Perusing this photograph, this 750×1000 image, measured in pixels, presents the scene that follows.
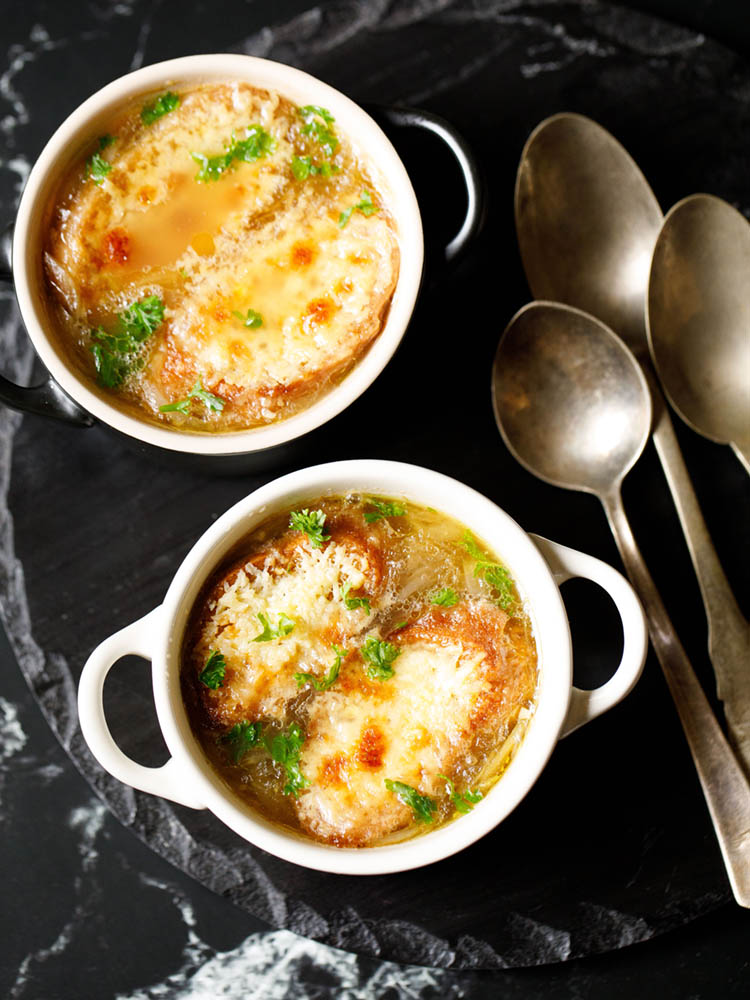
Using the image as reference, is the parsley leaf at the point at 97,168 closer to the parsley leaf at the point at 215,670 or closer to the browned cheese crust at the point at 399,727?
the parsley leaf at the point at 215,670

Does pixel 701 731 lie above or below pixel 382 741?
below

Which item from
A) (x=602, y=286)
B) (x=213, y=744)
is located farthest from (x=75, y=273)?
(x=602, y=286)

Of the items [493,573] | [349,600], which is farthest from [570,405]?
[349,600]

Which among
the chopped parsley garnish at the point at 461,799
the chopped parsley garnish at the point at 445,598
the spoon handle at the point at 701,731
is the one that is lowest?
the spoon handle at the point at 701,731

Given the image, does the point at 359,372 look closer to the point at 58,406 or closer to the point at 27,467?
the point at 58,406

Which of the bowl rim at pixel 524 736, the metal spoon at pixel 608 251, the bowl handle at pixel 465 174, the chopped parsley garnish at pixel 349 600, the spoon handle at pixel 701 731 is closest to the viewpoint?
the bowl rim at pixel 524 736

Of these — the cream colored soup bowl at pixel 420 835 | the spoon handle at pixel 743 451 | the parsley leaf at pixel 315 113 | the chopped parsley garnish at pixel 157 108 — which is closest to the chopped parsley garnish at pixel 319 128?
the parsley leaf at pixel 315 113

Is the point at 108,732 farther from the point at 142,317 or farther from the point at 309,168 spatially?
the point at 309,168
